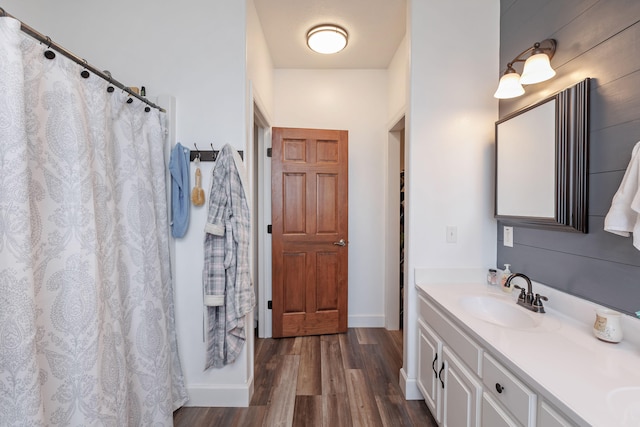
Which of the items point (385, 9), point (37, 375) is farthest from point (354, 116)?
point (37, 375)

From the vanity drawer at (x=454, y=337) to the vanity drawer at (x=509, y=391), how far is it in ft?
0.18

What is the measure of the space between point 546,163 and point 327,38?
5.99 feet

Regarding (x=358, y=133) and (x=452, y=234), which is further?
(x=358, y=133)

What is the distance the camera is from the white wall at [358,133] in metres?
2.88

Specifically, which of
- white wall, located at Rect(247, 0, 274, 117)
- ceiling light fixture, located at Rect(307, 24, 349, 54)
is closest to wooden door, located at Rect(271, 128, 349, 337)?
white wall, located at Rect(247, 0, 274, 117)

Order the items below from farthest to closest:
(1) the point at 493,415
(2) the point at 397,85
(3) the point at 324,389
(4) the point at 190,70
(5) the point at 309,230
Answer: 1. (5) the point at 309,230
2. (2) the point at 397,85
3. (3) the point at 324,389
4. (4) the point at 190,70
5. (1) the point at 493,415

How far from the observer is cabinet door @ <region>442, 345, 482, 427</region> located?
115cm

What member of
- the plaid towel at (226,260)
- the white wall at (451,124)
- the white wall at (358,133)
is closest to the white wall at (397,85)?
the white wall at (358,133)

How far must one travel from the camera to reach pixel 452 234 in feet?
6.01

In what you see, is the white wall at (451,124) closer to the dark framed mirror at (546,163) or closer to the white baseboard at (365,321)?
the dark framed mirror at (546,163)

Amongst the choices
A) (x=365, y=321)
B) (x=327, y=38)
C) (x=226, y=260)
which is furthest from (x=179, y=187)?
(x=365, y=321)

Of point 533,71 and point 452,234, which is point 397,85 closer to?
point 533,71

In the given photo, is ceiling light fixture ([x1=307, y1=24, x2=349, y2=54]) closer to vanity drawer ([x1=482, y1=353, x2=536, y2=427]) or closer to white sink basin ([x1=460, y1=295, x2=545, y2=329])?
white sink basin ([x1=460, y1=295, x2=545, y2=329])

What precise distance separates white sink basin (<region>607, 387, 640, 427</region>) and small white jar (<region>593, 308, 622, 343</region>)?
12.5 inches
